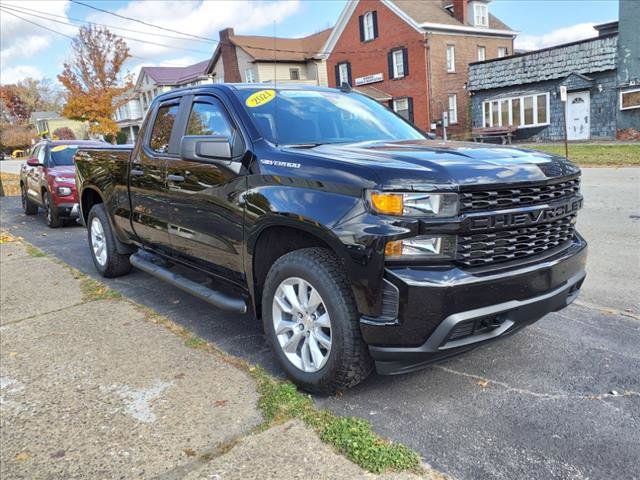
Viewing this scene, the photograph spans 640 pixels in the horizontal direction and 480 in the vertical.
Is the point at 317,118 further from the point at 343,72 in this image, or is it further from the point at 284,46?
the point at 284,46

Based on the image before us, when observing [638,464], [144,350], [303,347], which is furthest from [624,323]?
[144,350]

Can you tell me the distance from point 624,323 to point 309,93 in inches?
120

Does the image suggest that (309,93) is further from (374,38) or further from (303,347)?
(374,38)

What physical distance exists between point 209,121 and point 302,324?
1.87 meters

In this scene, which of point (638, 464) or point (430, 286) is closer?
point (638, 464)

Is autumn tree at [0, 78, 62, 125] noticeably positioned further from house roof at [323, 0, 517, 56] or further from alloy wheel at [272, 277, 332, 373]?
alloy wheel at [272, 277, 332, 373]

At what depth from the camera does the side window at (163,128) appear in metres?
4.78

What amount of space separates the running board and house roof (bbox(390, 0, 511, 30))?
1201 inches

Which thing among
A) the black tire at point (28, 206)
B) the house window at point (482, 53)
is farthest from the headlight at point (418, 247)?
the house window at point (482, 53)

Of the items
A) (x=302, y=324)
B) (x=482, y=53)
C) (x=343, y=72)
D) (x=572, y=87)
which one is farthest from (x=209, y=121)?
(x=482, y=53)

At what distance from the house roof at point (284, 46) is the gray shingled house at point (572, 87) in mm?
15168

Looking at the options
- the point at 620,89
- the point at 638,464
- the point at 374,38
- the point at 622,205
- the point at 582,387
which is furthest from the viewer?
the point at 374,38

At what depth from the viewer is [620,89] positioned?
80.6 feet

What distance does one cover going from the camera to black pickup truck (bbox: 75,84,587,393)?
2.83 metres
